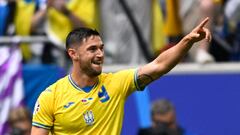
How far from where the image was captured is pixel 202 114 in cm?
1236

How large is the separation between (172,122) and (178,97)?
1.54 meters

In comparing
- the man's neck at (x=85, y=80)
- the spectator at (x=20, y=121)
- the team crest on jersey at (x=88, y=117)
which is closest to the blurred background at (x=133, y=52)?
the spectator at (x=20, y=121)

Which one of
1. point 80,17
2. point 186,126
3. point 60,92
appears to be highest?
point 80,17

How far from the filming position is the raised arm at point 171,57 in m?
8.61

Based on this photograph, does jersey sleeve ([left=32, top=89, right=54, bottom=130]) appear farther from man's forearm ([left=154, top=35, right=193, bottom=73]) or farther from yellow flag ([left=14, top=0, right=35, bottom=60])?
yellow flag ([left=14, top=0, right=35, bottom=60])

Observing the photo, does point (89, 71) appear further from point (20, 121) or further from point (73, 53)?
point (20, 121)

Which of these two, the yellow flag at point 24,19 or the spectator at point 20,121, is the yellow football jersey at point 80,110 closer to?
the spectator at point 20,121

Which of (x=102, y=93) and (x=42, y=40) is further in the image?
(x=42, y=40)

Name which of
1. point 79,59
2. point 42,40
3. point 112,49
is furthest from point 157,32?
point 79,59

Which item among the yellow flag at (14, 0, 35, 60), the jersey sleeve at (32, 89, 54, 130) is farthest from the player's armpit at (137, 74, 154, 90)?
the yellow flag at (14, 0, 35, 60)

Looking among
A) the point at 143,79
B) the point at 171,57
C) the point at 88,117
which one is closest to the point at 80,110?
the point at 88,117

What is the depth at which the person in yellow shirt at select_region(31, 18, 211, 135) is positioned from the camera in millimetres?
8883

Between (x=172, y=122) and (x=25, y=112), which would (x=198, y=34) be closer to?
(x=172, y=122)

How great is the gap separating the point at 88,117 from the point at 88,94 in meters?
0.21
